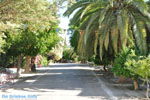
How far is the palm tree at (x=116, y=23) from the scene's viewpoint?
2122 centimetres

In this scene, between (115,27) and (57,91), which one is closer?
(57,91)

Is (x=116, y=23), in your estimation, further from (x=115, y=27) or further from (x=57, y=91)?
(x=57, y=91)

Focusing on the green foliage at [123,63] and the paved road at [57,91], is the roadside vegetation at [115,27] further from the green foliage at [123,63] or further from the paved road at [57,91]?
the paved road at [57,91]

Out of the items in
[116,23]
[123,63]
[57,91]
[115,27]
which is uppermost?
[116,23]

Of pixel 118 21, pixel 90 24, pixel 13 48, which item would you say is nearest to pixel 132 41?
pixel 118 21

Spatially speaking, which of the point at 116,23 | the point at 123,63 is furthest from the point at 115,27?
the point at 123,63

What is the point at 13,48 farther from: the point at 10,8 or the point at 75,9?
the point at 10,8

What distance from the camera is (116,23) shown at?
2247 cm

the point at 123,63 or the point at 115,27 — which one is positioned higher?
the point at 115,27

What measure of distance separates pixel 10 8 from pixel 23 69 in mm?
25350

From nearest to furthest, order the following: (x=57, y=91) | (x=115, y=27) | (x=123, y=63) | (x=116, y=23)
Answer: (x=57, y=91)
(x=123, y=63)
(x=115, y=27)
(x=116, y=23)

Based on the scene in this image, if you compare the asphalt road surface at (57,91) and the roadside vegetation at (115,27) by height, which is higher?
the roadside vegetation at (115,27)

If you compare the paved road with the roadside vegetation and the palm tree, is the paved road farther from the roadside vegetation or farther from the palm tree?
the palm tree

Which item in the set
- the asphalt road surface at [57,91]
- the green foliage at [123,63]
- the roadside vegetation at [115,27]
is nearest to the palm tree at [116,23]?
the roadside vegetation at [115,27]
